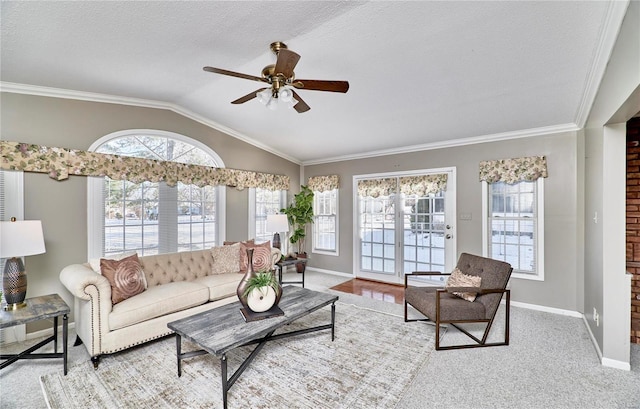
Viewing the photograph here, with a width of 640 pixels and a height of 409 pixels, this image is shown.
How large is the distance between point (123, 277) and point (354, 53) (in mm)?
3174

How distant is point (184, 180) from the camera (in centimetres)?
424

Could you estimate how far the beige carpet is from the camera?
203 cm

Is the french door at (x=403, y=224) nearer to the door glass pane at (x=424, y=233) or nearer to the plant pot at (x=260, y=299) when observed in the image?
the door glass pane at (x=424, y=233)

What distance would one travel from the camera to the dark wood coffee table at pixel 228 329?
1968 millimetres

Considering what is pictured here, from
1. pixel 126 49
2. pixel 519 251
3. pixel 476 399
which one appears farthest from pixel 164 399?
pixel 519 251

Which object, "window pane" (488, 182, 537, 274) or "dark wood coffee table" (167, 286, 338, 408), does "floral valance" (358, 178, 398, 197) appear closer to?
"window pane" (488, 182, 537, 274)

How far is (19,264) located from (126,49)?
218cm

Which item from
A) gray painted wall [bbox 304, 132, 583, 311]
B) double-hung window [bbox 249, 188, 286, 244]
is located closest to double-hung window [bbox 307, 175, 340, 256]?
double-hung window [bbox 249, 188, 286, 244]

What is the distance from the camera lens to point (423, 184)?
479cm

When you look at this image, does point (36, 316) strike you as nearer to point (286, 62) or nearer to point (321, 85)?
point (286, 62)

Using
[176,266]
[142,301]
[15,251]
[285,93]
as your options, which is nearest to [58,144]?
[15,251]

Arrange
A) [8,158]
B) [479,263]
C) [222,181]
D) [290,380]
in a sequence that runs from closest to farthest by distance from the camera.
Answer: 1. [290,380]
2. [8,158]
3. [479,263]
4. [222,181]

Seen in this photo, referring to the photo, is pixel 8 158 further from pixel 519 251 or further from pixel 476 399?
pixel 519 251

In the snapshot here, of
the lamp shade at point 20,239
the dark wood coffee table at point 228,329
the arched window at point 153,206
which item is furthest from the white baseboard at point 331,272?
the lamp shade at point 20,239
